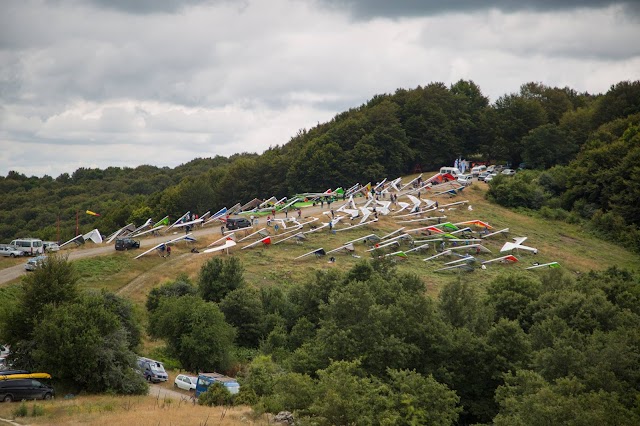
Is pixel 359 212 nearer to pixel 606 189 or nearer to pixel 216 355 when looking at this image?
pixel 606 189

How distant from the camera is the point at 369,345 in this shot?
1401 inches

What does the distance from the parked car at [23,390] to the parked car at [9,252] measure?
106 feet

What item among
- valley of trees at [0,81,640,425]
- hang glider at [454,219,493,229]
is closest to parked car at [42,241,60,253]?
valley of trees at [0,81,640,425]

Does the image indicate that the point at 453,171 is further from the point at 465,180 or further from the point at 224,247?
the point at 224,247

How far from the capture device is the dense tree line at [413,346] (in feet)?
91.8

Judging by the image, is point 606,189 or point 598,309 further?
point 606,189

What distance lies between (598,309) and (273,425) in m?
24.9

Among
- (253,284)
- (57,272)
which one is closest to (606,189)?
(253,284)

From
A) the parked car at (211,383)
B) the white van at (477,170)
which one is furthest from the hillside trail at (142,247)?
the white van at (477,170)

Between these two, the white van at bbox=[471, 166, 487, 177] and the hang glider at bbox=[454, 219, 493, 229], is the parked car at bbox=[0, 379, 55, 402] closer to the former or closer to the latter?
the hang glider at bbox=[454, 219, 493, 229]

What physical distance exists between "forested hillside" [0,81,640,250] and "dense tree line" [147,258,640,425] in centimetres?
4297

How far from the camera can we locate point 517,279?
50812mm

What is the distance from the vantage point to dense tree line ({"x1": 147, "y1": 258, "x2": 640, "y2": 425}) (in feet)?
91.8

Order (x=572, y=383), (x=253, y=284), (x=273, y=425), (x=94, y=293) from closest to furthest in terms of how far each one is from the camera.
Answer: (x=273, y=425), (x=572, y=383), (x=94, y=293), (x=253, y=284)
